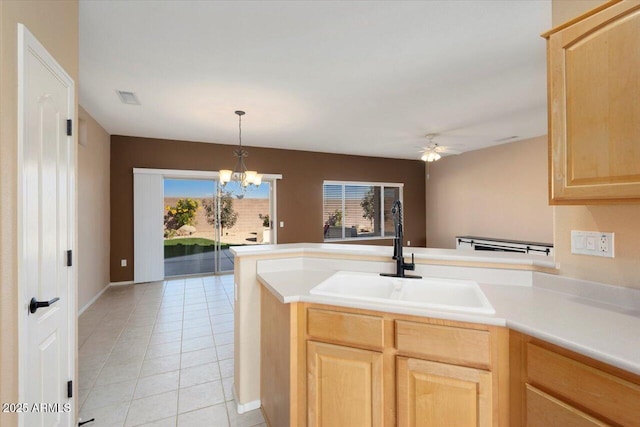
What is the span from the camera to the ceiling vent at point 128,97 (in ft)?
11.3

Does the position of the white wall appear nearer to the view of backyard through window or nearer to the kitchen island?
the view of backyard through window

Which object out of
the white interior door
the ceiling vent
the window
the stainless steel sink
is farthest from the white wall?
the window

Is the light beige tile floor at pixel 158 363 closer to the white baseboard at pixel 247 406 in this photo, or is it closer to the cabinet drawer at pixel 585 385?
the white baseboard at pixel 247 406

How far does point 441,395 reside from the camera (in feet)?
4.15

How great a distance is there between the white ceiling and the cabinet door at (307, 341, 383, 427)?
Result: 218cm

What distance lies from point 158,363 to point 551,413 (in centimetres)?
286

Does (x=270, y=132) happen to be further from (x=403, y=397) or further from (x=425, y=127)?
(x=403, y=397)

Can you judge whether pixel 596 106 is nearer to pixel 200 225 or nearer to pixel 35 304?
pixel 35 304

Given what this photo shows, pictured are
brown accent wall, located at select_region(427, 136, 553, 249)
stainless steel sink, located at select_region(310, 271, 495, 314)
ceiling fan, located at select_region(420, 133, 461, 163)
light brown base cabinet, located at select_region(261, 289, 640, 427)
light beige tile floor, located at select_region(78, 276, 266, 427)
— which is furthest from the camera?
brown accent wall, located at select_region(427, 136, 553, 249)

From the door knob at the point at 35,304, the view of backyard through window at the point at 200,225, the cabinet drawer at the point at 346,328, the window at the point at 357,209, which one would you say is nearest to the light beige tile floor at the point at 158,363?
the cabinet drawer at the point at 346,328

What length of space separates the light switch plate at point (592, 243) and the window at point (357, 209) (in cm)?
574

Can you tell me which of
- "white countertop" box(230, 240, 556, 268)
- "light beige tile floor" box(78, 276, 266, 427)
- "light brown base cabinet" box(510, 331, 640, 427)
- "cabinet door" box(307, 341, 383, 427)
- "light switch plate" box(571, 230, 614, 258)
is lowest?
"light beige tile floor" box(78, 276, 266, 427)

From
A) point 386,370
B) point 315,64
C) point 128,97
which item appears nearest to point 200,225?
point 128,97

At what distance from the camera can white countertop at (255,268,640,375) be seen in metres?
0.95
